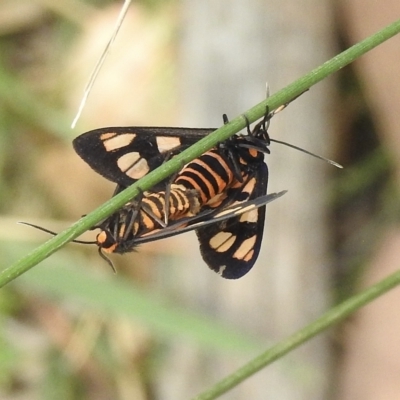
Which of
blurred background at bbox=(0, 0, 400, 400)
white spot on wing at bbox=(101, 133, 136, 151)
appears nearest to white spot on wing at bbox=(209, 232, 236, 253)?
white spot on wing at bbox=(101, 133, 136, 151)

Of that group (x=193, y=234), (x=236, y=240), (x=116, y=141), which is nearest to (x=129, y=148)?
→ (x=116, y=141)

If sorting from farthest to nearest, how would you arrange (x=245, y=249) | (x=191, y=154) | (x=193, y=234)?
1. (x=193, y=234)
2. (x=245, y=249)
3. (x=191, y=154)

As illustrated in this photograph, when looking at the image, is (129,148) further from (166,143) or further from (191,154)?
(191,154)

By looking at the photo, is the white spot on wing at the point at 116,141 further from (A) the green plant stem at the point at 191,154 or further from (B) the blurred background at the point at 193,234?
(B) the blurred background at the point at 193,234

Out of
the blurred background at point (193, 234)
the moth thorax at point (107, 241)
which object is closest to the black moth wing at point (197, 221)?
the moth thorax at point (107, 241)

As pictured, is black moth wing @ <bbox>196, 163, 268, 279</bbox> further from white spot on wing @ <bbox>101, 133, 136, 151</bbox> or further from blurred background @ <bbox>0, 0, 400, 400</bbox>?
blurred background @ <bbox>0, 0, 400, 400</bbox>

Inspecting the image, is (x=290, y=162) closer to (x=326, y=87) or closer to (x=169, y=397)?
(x=326, y=87)

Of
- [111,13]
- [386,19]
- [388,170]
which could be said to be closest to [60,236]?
[386,19]

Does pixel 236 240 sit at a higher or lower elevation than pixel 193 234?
lower
